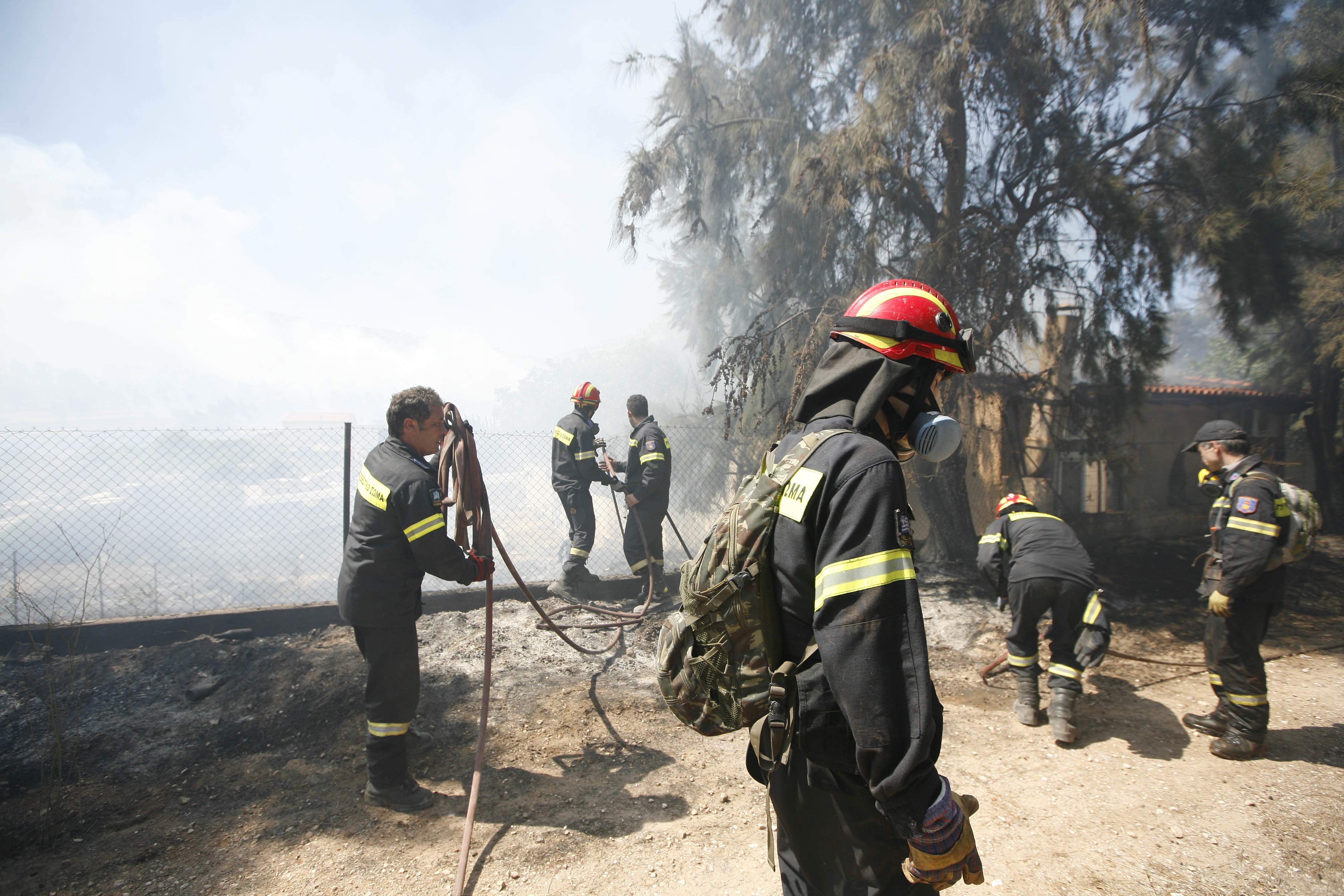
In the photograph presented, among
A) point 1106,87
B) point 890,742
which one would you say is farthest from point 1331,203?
point 890,742

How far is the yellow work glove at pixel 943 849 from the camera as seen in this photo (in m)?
1.20

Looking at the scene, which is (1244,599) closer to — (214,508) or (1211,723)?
(1211,723)

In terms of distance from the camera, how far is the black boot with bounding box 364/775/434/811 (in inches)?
129

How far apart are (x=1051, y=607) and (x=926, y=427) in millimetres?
3495

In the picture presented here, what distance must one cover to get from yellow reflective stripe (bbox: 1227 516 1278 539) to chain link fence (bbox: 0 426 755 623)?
587 cm

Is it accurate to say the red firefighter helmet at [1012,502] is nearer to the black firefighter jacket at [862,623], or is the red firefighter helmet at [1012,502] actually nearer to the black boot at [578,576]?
the black firefighter jacket at [862,623]

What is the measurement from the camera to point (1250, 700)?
373 cm

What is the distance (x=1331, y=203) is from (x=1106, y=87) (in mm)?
2386

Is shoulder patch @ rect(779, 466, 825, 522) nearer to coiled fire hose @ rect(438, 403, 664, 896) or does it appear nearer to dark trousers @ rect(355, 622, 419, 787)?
coiled fire hose @ rect(438, 403, 664, 896)

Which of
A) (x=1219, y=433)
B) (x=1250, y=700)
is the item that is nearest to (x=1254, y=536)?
(x=1219, y=433)

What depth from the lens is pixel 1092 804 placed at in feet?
10.8

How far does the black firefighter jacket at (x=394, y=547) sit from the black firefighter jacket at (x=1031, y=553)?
142 inches

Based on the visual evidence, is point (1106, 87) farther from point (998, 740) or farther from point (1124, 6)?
point (998, 740)

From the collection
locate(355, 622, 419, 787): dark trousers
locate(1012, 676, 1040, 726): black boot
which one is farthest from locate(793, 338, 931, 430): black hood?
locate(1012, 676, 1040, 726): black boot
